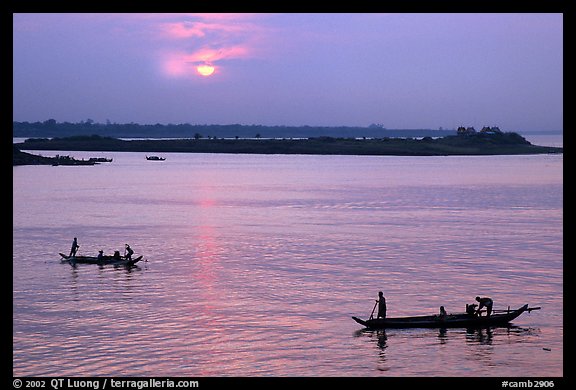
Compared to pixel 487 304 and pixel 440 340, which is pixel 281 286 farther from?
pixel 440 340

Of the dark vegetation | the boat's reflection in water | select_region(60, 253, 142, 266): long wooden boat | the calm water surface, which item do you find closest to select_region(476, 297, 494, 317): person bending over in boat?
the boat's reflection in water

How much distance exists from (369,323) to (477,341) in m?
3.57

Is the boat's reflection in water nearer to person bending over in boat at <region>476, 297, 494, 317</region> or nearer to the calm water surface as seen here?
the calm water surface

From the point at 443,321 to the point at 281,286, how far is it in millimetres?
9224

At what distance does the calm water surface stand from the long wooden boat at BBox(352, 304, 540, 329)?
31cm

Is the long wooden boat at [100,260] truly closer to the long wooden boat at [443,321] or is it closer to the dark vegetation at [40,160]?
the long wooden boat at [443,321]

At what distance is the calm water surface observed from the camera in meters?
22.1

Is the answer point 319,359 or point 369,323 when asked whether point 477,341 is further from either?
point 319,359

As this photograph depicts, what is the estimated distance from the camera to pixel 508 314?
86.2ft

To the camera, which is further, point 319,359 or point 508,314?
point 508,314

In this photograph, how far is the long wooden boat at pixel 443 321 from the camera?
83.0 ft

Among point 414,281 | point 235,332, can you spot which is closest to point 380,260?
point 414,281

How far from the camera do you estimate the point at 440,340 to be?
80.0 ft
